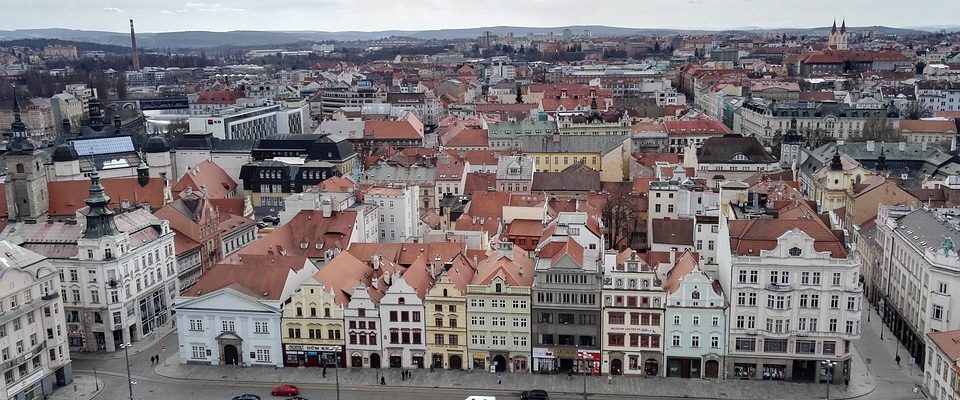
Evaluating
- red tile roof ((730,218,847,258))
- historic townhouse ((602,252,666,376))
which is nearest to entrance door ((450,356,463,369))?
historic townhouse ((602,252,666,376))

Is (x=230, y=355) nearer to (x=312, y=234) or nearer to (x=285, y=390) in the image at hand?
(x=285, y=390)

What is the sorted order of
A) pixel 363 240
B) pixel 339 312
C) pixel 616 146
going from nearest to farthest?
pixel 339 312 < pixel 363 240 < pixel 616 146

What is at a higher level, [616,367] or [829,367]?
[829,367]

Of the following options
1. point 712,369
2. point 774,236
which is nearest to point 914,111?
point 774,236

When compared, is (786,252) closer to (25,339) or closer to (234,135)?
(25,339)

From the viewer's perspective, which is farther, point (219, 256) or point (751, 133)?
point (751, 133)

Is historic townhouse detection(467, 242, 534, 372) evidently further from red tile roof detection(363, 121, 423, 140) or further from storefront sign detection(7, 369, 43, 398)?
red tile roof detection(363, 121, 423, 140)

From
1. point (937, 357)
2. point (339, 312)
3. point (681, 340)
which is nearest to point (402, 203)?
point (339, 312)
